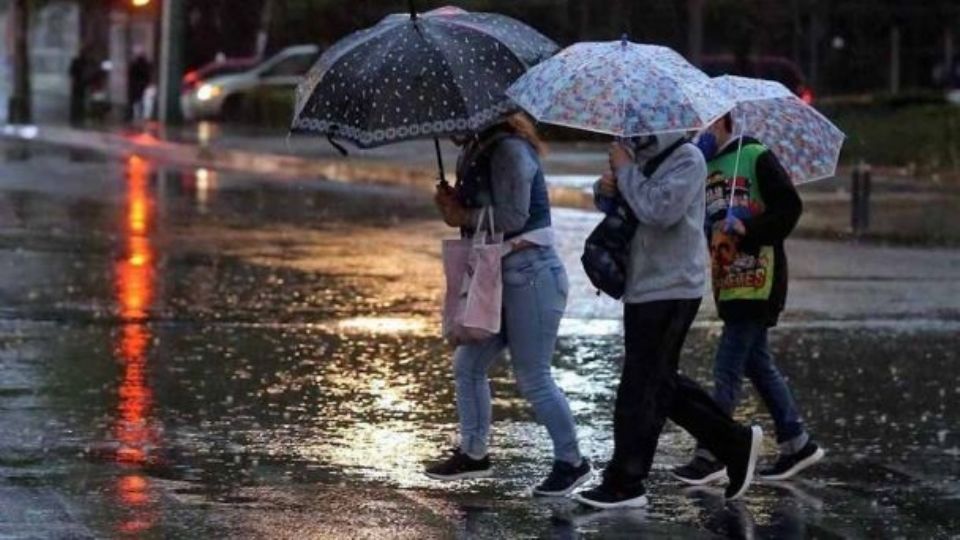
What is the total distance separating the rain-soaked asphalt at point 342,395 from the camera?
7.51 m

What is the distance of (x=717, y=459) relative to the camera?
26.1 ft

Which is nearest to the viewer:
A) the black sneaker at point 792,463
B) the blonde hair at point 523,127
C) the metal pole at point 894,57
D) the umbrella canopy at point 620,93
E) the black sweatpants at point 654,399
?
the umbrella canopy at point 620,93

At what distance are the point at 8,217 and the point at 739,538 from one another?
1391 centimetres

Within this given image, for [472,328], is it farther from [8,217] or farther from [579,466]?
[8,217]

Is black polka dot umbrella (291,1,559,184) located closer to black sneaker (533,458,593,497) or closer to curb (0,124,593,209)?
black sneaker (533,458,593,497)

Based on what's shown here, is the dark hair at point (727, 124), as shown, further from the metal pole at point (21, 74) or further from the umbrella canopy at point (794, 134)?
the metal pole at point (21, 74)

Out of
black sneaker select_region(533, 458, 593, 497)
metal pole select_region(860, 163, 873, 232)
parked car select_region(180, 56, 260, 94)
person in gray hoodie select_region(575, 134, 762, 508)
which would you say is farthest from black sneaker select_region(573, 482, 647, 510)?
parked car select_region(180, 56, 260, 94)

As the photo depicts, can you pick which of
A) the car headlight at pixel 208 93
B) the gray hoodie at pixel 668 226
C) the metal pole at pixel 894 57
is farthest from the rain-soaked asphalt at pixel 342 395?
the metal pole at pixel 894 57

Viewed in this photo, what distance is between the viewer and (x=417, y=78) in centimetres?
731

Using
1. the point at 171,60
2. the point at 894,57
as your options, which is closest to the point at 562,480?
the point at 171,60

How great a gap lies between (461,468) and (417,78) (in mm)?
1712

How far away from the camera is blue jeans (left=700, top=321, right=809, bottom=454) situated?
820 centimetres

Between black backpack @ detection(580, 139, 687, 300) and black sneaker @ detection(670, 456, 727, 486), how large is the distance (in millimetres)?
1283

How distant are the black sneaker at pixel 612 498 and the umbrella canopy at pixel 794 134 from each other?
60.6 inches
